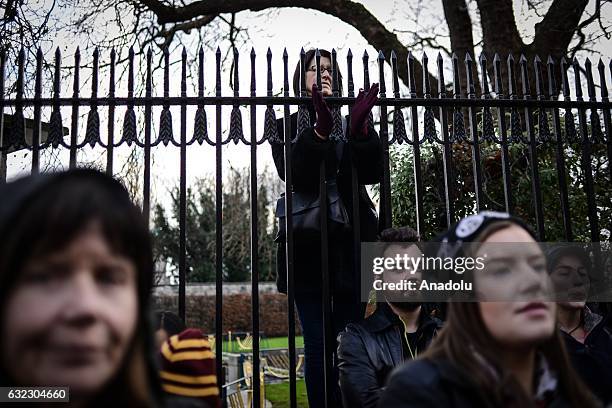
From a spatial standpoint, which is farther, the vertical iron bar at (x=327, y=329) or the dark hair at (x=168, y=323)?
the vertical iron bar at (x=327, y=329)

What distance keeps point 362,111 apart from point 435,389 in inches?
81.6

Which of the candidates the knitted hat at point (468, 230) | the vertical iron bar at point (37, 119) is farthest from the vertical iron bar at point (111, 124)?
the knitted hat at point (468, 230)

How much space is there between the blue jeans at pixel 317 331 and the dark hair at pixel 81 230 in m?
2.31

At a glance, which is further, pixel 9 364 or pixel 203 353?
pixel 203 353

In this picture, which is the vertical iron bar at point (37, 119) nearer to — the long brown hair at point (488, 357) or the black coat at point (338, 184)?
the black coat at point (338, 184)

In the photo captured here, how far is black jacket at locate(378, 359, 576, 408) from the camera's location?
1.45 metres

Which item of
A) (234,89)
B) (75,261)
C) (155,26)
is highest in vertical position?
(155,26)

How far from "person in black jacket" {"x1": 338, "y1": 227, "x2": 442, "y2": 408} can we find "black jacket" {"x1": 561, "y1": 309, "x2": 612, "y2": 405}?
688mm

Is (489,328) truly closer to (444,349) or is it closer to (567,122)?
(444,349)

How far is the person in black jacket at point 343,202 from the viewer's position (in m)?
3.33

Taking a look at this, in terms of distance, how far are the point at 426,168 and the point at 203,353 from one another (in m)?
2.83

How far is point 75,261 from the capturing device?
3.47 feet

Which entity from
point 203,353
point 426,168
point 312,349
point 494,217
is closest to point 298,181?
point 312,349

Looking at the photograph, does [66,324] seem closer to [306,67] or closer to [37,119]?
[37,119]
